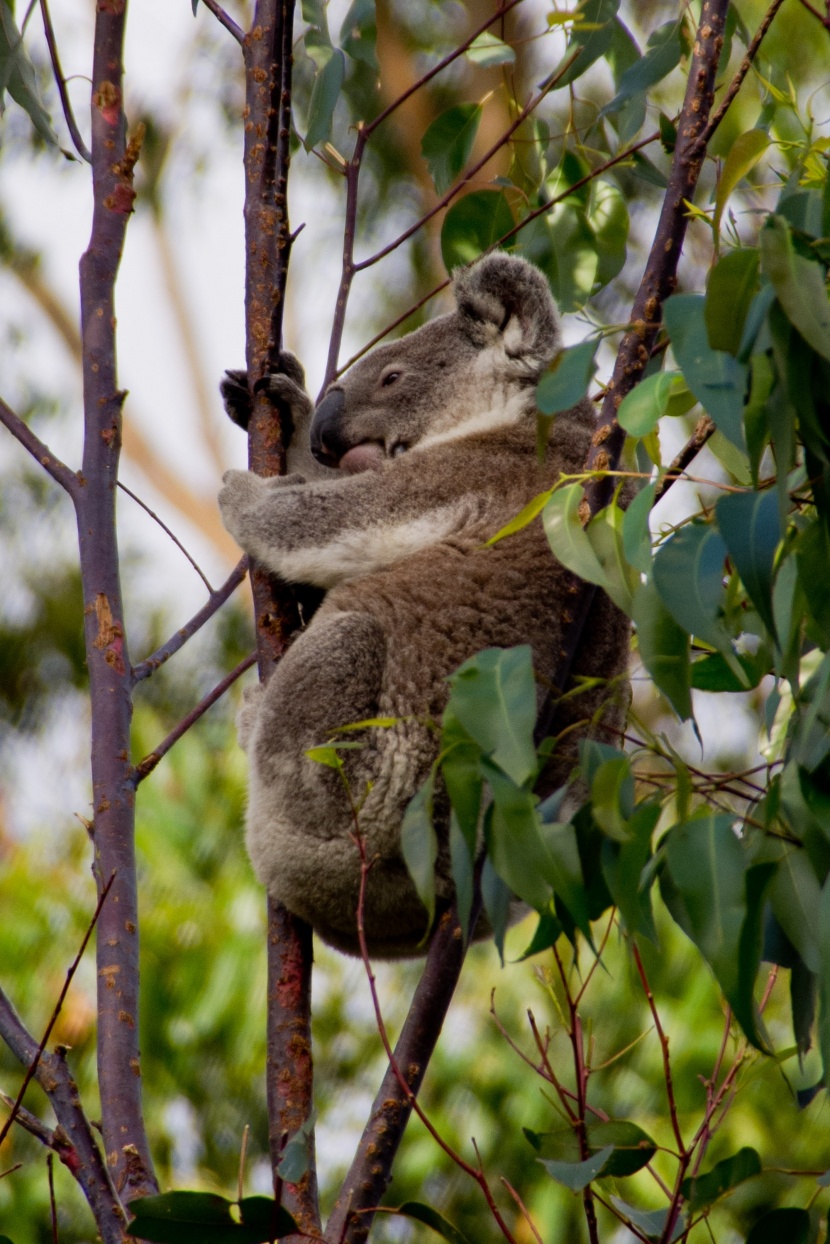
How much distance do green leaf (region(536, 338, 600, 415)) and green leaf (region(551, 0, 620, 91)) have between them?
120 cm

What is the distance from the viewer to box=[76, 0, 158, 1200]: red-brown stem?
160cm

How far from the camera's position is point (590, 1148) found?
160 cm

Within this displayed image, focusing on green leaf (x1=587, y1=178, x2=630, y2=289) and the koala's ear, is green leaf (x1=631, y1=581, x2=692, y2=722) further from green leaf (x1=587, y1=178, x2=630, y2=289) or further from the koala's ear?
the koala's ear

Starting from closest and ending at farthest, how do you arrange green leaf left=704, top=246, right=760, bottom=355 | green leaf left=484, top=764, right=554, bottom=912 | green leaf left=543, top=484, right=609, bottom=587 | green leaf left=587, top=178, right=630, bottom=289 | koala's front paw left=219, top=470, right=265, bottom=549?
1. green leaf left=704, top=246, right=760, bottom=355
2. green leaf left=484, top=764, right=554, bottom=912
3. green leaf left=543, top=484, right=609, bottom=587
4. koala's front paw left=219, top=470, right=265, bottom=549
5. green leaf left=587, top=178, right=630, bottom=289

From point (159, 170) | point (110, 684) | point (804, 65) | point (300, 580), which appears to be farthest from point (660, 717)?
point (110, 684)

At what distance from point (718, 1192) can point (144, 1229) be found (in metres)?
0.60

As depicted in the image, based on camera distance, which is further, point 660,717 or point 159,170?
point 159,170

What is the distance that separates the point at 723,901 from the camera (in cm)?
120

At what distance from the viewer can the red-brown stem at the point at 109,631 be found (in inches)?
62.9

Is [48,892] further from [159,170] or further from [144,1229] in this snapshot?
[159,170]

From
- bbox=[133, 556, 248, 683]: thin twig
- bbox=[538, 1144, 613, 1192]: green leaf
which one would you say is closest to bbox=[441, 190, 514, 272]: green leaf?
bbox=[133, 556, 248, 683]: thin twig

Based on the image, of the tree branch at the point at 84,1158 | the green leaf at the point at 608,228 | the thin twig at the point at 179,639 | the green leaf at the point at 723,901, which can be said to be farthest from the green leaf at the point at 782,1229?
the green leaf at the point at 608,228

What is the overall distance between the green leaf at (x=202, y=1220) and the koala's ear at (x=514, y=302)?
180 cm

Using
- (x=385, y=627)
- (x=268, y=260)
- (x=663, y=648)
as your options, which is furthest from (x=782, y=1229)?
(x=268, y=260)
